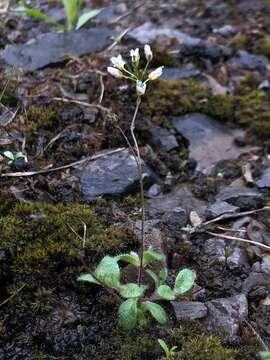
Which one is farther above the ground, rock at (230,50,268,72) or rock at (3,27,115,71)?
rock at (3,27,115,71)

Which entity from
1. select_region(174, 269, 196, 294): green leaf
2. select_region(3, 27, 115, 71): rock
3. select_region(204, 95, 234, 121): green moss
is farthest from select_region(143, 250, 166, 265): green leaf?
select_region(3, 27, 115, 71): rock

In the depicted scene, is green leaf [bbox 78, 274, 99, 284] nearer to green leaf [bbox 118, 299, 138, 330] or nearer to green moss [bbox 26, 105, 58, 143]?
green leaf [bbox 118, 299, 138, 330]

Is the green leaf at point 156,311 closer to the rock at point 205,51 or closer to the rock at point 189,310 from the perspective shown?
the rock at point 189,310

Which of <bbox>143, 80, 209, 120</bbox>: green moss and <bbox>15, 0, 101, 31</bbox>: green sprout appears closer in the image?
<bbox>143, 80, 209, 120</bbox>: green moss

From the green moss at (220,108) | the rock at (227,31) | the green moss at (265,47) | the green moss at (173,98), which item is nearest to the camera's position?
the green moss at (173,98)

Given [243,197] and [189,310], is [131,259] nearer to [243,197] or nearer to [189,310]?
[189,310]

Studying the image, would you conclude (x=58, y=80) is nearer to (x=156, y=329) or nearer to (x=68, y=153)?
(x=68, y=153)

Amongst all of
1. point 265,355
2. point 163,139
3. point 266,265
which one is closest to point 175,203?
point 163,139

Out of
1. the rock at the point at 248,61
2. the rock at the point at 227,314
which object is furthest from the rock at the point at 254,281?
the rock at the point at 248,61
